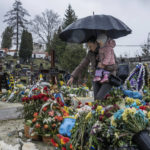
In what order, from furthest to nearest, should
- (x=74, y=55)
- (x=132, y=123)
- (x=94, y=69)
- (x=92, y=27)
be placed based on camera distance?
(x=74, y=55) < (x=94, y=69) < (x=92, y=27) < (x=132, y=123)

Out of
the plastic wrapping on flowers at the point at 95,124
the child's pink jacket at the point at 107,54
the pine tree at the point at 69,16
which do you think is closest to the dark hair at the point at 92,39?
the child's pink jacket at the point at 107,54

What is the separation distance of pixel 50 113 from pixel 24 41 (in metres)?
38.7

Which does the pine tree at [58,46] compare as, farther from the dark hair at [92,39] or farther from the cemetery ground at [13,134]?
the dark hair at [92,39]

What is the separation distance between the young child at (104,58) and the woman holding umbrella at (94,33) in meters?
0.08

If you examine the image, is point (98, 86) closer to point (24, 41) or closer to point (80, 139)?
point (80, 139)

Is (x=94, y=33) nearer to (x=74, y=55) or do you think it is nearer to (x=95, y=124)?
(x=95, y=124)

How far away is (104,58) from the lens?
320cm

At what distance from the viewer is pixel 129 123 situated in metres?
2.05

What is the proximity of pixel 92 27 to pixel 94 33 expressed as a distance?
63cm

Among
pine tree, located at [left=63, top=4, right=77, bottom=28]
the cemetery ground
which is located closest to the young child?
the cemetery ground

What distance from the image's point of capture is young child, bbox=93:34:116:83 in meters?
3.16

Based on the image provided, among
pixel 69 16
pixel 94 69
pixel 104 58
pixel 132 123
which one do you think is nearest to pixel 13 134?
pixel 94 69

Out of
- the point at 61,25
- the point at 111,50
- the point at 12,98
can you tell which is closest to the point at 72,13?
the point at 61,25

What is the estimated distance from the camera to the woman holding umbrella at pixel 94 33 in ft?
10.5
